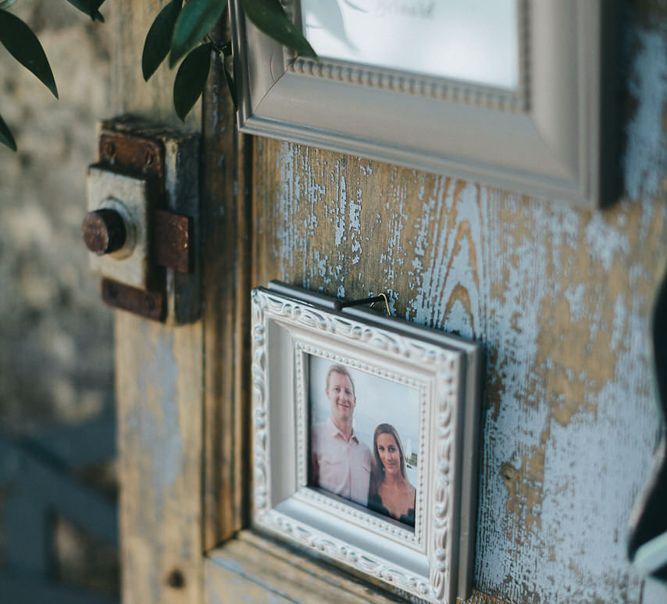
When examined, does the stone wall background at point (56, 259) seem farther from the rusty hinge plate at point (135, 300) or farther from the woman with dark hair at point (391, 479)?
the woman with dark hair at point (391, 479)

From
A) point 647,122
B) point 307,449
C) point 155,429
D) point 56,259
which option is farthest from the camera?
point 56,259

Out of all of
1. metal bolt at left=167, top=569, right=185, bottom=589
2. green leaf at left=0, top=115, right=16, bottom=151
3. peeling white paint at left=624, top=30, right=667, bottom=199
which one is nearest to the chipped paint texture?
peeling white paint at left=624, top=30, right=667, bottom=199

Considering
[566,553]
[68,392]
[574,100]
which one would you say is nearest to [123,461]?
[566,553]

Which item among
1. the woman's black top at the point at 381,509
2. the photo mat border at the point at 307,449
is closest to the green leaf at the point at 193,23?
the photo mat border at the point at 307,449

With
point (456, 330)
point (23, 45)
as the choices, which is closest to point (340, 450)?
point (456, 330)

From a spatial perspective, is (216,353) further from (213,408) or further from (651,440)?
(651,440)

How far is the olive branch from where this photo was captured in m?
0.64

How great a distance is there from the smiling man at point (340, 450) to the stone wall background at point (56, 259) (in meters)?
0.84

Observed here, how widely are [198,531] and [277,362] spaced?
231 millimetres

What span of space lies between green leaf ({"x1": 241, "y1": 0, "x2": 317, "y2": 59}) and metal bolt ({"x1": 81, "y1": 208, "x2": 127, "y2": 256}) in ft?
0.82

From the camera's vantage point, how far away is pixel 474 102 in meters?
0.60

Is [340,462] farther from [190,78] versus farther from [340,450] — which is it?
[190,78]

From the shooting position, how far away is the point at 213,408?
0.89 metres

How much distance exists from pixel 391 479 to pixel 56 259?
3.52ft
